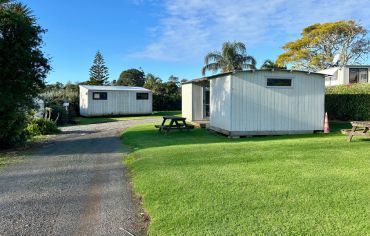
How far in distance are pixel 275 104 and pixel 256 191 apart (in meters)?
8.97

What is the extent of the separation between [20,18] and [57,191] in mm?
7749

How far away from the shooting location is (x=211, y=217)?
4262 millimetres

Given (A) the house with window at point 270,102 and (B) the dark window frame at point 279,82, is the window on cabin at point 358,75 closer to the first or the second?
(A) the house with window at point 270,102

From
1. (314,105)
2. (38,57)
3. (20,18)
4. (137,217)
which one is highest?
(20,18)

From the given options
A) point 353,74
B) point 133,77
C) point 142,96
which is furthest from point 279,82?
point 133,77

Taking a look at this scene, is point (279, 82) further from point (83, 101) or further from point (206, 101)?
point (83, 101)

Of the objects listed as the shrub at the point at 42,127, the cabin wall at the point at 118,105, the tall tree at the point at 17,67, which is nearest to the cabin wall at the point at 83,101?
the cabin wall at the point at 118,105

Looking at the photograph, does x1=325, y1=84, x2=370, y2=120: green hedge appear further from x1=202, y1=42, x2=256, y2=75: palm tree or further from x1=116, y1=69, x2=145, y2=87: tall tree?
x1=116, y1=69, x2=145, y2=87: tall tree

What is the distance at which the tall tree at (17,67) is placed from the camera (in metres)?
11.2

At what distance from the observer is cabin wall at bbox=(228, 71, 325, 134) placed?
1333cm

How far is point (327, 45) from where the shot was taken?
45.3 meters

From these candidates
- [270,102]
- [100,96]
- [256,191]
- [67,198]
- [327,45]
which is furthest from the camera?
[327,45]

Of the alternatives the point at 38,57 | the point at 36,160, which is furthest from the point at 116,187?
the point at 38,57

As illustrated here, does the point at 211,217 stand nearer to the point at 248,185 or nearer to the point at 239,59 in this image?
the point at 248,185
